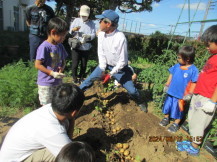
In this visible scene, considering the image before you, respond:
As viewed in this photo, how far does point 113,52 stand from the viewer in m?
2.99

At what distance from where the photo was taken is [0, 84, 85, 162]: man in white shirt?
141cm

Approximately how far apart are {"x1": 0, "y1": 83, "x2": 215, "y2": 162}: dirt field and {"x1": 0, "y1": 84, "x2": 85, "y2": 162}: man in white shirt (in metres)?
0.85

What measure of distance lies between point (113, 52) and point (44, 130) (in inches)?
74.7

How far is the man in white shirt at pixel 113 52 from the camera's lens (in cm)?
280

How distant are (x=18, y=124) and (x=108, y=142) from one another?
51.0 inches

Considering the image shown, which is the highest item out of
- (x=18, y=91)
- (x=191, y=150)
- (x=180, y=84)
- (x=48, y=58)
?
(x=48, y=58)

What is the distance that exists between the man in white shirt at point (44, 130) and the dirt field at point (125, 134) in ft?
2.80

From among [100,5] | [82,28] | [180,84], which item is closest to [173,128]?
[180,84]

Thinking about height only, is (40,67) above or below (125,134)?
above

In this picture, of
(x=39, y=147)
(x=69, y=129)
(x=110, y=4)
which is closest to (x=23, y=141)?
(x=39, y=147)

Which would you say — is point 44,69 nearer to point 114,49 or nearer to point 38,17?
point 114,49

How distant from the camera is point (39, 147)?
1531 millimetres

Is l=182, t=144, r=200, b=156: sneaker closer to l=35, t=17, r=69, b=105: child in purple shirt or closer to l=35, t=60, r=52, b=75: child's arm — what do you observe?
l=35, t=17, r=69, b=105: child in purple shirt

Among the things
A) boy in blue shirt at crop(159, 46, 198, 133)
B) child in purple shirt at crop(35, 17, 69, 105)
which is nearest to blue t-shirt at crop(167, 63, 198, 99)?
boy in blue shirt at crop(159, 46, 198, 133)
